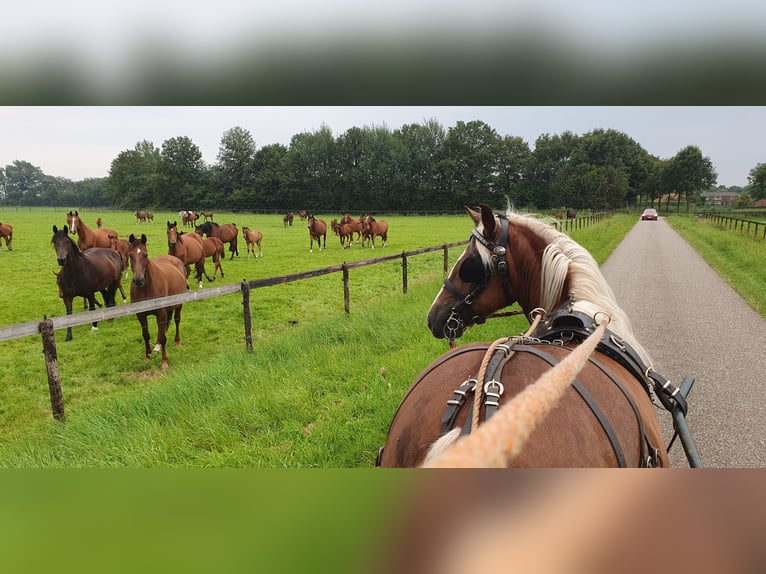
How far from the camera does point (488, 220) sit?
209 centimetres

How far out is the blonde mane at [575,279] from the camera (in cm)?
176

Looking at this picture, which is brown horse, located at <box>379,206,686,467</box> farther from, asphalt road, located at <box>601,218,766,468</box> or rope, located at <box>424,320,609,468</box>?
asphalt road, located at <box>601,218,766,468</box>

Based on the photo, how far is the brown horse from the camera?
990 millimetres

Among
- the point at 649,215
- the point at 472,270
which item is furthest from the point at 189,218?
the point at 649,215

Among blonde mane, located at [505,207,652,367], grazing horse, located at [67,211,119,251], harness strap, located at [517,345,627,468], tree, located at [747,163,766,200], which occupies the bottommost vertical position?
harness strap, located at [517,345,627,468]

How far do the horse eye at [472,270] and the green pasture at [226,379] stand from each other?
243 mm

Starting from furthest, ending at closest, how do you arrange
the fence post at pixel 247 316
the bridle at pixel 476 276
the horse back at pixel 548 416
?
the fence post at pixel 247 316
the bridle at pixel 476 276
the horse back at pixel 548 416

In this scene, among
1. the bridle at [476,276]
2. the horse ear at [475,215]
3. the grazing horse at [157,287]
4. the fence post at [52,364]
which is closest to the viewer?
the horse ear at [475,215]

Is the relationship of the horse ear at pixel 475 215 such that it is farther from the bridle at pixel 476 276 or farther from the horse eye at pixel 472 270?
the horse eye at pixel 472 270

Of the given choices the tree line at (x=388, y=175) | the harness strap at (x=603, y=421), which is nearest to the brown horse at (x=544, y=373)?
the harness strap at (x=603, y=421)

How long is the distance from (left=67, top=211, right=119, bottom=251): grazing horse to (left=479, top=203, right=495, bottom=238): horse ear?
1464 millimetres

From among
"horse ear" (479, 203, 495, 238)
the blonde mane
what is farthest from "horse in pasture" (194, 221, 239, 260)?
the blonde mane
